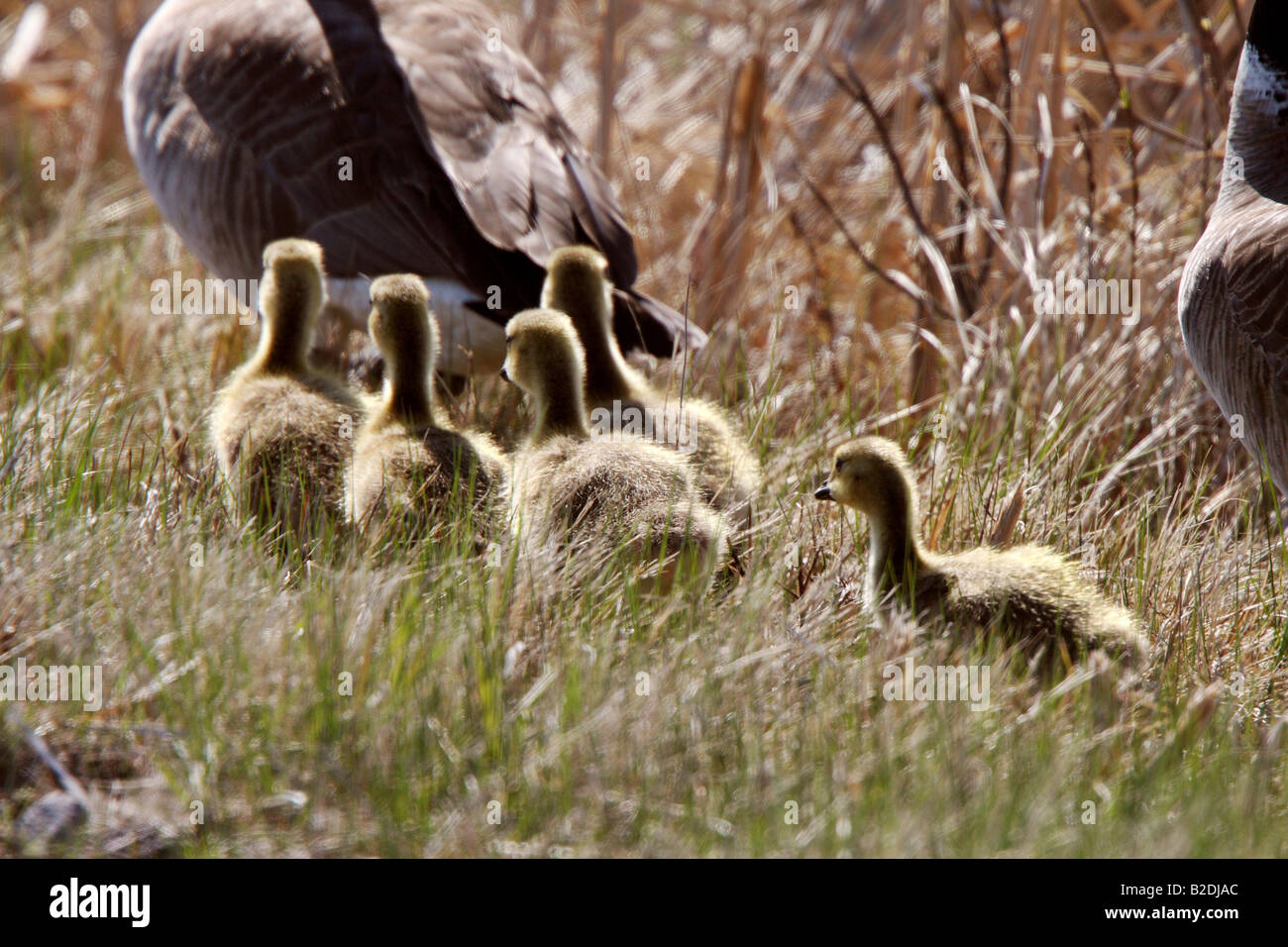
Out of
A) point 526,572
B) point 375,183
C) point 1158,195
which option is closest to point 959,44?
point 1158,195

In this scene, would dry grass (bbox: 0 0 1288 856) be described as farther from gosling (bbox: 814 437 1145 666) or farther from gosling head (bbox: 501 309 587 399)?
gosling head (bbox: 501 309 587 399)

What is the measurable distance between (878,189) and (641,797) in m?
5.29

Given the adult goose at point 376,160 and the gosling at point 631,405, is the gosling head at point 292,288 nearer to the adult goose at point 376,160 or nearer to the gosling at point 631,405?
the adult goose at point 376,160

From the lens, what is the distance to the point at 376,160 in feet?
16.1

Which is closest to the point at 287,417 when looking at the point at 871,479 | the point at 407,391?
the point at 407,391

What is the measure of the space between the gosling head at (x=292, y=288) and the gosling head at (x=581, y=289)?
0.74 m

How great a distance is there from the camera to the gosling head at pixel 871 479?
11.6 feet

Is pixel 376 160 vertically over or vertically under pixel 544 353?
over

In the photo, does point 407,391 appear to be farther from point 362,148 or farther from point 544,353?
point 362,148

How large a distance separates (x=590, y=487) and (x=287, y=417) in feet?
3.22

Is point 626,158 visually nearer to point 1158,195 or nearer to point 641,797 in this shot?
point 1158,195

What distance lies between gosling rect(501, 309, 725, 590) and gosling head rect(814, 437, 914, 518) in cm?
34

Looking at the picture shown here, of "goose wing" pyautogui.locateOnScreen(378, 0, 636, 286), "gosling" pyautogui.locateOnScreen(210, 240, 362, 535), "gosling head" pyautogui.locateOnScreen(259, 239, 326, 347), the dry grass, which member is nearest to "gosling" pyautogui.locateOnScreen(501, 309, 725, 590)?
the dry grass

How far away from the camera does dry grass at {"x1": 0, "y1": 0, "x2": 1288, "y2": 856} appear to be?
2598 millimetres
